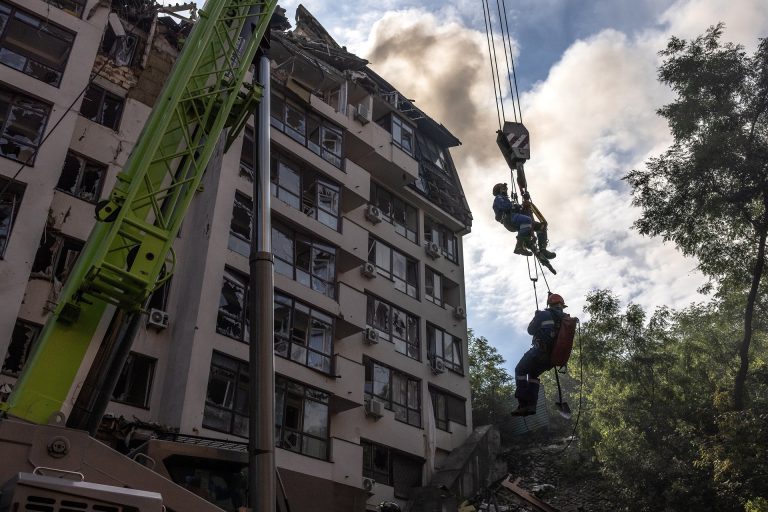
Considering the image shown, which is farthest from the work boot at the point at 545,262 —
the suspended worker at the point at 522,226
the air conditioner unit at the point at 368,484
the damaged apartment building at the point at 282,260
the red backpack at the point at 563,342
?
the air conditioner unit at the point at 368,484

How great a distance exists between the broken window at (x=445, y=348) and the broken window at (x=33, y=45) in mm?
16790

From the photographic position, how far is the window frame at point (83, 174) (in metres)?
19.0

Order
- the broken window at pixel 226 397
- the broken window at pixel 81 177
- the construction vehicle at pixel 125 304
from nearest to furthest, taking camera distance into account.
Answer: the construction vehicle at pixel 125 304 → the broken window at pixel 226 397 → the broken window at pixel 81 177

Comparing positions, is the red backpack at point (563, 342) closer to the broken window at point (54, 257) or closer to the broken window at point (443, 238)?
the broken window at point (54, 257)

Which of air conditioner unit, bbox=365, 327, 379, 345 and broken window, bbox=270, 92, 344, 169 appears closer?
air conditioner unit, bbox=365, 327, 379, 345

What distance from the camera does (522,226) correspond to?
1480 centimetres

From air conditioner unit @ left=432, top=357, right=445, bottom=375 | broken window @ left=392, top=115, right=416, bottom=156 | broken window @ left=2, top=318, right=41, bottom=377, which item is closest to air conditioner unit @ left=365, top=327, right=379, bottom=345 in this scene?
air conditioner unit @ left=432, top=357, right=445, bottom=375

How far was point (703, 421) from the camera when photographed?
2431 cm

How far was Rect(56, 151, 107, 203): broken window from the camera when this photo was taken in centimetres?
1905

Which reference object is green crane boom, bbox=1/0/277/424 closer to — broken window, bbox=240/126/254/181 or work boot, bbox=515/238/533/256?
work boot, bbox=515/238/533/256

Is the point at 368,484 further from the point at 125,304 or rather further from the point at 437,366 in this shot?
the point at 125,304

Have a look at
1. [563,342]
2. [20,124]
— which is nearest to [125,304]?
[563,342]

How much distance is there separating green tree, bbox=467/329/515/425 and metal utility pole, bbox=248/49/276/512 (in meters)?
29.8

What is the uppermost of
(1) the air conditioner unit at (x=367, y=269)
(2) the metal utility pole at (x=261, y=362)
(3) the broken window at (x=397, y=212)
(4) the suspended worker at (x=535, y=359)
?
(3) the broken window at (x=397, y=212)
